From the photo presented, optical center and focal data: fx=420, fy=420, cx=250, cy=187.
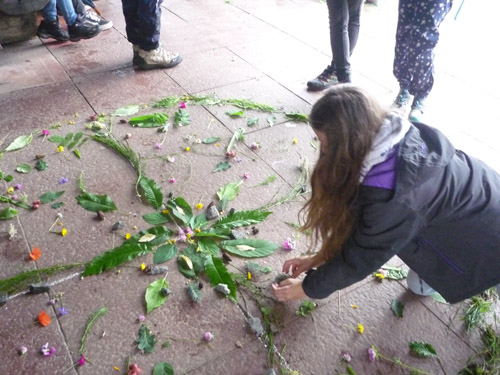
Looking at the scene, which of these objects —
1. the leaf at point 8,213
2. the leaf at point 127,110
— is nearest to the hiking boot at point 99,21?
the leaf at point 127,110

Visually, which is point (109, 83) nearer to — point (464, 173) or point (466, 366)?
point (464, 173)

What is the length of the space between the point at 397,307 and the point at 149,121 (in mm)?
2210

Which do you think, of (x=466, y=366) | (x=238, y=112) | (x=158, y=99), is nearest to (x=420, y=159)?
(x=466, y=366)

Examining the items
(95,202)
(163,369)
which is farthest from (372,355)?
(95,202)

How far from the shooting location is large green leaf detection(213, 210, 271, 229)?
94.7 inches

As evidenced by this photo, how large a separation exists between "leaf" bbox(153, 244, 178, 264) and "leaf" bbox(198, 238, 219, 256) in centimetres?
14

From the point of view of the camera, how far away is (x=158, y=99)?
358 centimetres

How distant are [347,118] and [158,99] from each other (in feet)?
8.09

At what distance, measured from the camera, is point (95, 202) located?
98.2 inches

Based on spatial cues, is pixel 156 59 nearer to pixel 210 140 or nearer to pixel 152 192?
pixel 210 140

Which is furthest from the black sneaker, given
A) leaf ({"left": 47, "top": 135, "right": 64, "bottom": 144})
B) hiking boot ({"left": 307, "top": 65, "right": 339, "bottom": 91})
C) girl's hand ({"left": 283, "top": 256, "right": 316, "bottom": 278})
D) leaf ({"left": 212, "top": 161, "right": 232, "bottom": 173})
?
girl's hand ({"left": 283, "top": 256, "right": 316, "bottom": 278})

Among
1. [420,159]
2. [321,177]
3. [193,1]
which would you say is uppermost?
[420,159]

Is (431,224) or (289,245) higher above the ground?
(431,224)

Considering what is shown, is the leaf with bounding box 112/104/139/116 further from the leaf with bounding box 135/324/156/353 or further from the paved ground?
the leaf with bounding box 135/324/156/353
